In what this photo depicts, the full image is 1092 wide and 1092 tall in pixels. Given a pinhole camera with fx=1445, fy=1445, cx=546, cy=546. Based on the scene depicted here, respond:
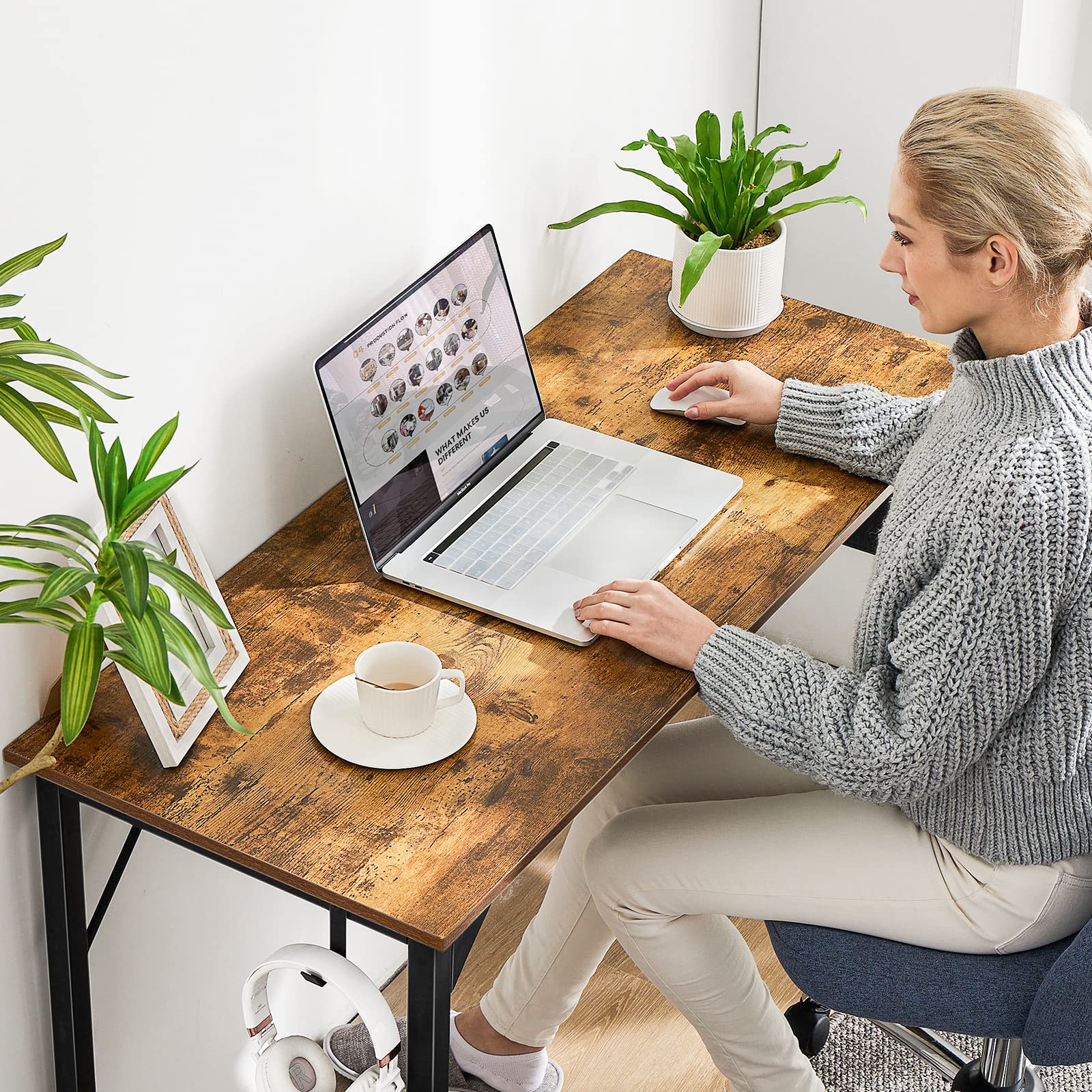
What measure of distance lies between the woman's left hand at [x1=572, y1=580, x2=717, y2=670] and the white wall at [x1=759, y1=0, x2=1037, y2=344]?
3.66 ft

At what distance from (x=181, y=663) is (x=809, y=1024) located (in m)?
1.06

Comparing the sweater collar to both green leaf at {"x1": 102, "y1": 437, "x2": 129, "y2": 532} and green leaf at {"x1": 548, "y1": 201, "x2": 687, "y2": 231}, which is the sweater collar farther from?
green leaf at {"x1": 102, "y1": 437, "x2": 129, "y2": 532}

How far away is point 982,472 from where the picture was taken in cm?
130

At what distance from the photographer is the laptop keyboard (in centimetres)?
155

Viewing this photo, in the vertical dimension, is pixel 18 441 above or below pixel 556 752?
above

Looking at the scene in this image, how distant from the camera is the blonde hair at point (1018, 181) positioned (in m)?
1.29

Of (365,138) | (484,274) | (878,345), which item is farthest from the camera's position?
(878,345)

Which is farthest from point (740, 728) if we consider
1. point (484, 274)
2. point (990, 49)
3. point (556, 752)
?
point (990, 49)

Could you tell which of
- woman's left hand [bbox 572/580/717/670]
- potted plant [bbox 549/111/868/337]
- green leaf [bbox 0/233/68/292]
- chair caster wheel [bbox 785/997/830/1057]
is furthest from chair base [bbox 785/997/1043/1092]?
green leaf [bbox 0/233/68/292]

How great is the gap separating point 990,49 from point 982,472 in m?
1.23

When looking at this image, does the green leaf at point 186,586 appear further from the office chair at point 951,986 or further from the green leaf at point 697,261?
the green leaf at point 697,261

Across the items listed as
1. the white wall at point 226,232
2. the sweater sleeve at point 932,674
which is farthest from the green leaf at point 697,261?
the sweater sleeve at point 932,674

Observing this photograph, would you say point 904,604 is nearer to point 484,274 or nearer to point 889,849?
point 889,849

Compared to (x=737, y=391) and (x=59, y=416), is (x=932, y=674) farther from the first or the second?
(x=59, y=416)
